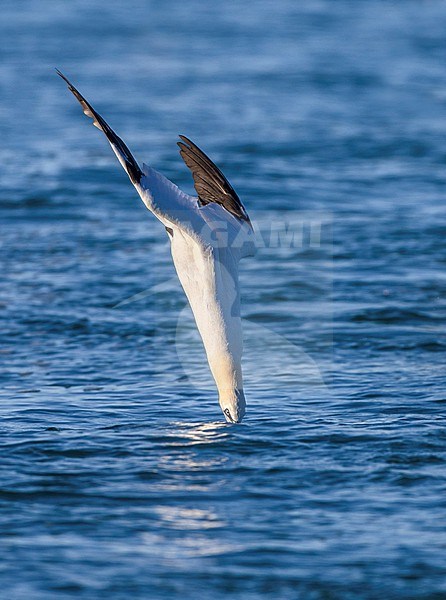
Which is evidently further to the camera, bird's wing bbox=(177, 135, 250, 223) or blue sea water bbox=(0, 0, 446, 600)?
bird's wing bbox=(177, 135, 250, 223)

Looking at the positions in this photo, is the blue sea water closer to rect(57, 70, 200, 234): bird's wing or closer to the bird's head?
the bird's head

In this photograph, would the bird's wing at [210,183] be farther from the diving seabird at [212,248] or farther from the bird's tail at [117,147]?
the bird's tail at [117,147]

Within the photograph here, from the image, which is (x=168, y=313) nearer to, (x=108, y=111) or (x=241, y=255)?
(x=241, y=255)

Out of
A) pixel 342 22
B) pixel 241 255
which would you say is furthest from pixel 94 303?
pixel 342 22

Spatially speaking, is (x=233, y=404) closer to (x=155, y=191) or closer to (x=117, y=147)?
(x=155, y=191)

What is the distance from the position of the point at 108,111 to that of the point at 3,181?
404 centimetres

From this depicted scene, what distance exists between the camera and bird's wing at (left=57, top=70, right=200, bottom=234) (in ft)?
21.4

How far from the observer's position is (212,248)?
6879 millimetres

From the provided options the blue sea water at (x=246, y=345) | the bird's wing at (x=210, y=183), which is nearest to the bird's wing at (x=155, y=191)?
the bird's wing at (x=210, y=183)

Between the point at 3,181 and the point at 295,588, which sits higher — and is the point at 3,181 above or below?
above

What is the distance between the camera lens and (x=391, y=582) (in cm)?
573

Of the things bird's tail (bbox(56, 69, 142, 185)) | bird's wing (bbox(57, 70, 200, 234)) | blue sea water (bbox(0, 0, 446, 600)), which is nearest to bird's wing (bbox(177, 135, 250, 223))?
bird's wing (bbox(57, 70, 200, 234))

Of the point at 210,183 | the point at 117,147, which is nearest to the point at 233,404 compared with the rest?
the point at 210,183

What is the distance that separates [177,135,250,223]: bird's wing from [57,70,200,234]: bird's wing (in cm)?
17
